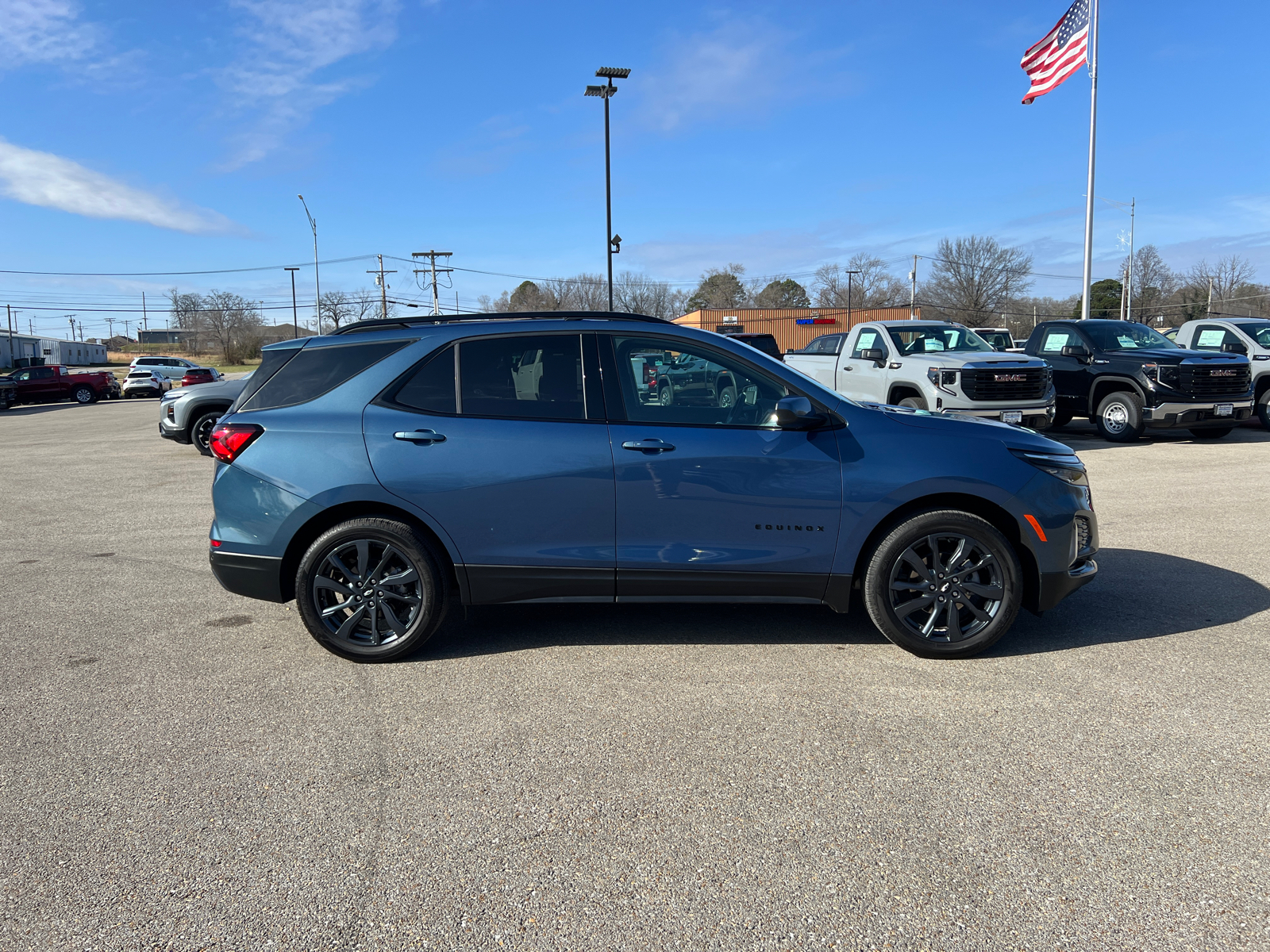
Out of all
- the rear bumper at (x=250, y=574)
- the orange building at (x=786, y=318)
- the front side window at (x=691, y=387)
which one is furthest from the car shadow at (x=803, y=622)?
the orange building at (x=786, y=318)

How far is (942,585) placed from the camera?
451cm

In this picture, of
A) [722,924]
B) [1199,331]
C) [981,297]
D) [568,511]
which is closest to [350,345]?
[568,511]

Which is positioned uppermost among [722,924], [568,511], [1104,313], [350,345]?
[1104,313]

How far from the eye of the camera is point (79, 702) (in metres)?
4.17

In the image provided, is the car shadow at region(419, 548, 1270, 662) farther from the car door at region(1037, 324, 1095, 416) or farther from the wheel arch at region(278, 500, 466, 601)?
the car door at region(1037, 324, 1095, 416)

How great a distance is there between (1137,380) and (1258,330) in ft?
12.5

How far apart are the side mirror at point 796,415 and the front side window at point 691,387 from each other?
9 cm

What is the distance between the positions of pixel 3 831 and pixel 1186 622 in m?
5.71

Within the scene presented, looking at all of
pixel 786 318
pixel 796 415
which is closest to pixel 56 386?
pixel 796 415

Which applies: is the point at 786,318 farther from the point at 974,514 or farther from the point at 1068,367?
the point at 974,514

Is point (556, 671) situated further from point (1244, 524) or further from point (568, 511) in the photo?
point (1244, 524)

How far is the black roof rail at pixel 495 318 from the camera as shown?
4.80 meters

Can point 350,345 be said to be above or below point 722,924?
above

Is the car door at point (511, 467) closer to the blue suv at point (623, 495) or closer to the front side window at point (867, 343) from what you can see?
the blue suv at point (623, 495)
